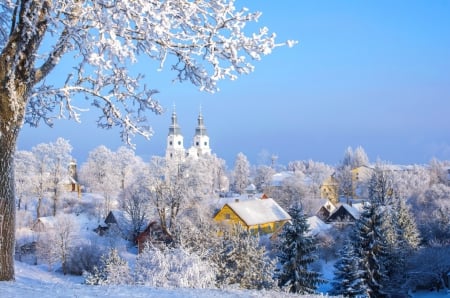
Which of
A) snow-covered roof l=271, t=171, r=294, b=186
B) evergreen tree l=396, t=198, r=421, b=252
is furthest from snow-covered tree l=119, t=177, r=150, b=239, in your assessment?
snow-covered roof l=271, t=171, r=294, b=186

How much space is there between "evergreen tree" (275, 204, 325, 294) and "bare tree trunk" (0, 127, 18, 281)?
21317 mm

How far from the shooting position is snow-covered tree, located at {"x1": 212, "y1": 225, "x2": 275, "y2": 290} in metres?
20.5

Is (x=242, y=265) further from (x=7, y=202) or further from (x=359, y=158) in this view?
(x=359, y=158)

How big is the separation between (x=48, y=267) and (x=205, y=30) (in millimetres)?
34472

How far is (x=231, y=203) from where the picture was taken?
47.5 m

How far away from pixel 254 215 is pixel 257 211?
1.16m

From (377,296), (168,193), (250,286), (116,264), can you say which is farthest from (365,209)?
(168,193)

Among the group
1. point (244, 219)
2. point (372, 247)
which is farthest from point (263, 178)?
point (372, 247)

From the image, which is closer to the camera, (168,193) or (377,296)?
(377,296)

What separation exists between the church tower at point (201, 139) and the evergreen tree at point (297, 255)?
2851 inches

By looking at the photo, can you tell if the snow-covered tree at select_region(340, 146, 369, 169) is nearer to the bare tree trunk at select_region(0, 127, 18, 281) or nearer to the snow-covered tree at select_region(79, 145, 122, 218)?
the snow-covered tree at select_region(79, 145, 122, 218)

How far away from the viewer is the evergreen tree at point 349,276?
2471 centimetres

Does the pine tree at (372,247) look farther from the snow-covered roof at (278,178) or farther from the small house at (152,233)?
the snow-covered roof at (278,178)

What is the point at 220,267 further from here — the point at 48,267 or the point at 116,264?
the point at 48,267
